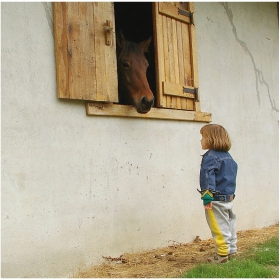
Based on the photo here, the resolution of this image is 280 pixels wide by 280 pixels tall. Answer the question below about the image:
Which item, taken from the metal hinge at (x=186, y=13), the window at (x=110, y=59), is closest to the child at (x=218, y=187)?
the window at (x=110, y=59)

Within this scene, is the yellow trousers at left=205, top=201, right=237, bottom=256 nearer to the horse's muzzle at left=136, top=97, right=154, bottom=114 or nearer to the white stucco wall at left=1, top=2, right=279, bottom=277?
the white stucco wall at left=1, top=2, right=279, bottom=277

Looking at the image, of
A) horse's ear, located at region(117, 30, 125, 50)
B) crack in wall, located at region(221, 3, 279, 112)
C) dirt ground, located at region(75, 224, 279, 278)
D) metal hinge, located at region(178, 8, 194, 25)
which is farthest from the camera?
crack in wall, located at region(221, 3, 279, 112)

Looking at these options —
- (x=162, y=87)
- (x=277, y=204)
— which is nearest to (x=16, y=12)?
(x=162, y=87)

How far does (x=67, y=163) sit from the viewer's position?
12.3 feet

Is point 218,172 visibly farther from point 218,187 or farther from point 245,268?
point 245,268

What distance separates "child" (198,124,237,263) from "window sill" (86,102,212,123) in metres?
0.89

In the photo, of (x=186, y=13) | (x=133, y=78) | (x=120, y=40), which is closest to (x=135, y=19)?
(x=186, y=13)

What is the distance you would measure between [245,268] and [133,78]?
2221 millimetres

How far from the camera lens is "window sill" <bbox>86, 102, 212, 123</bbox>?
13.2ft

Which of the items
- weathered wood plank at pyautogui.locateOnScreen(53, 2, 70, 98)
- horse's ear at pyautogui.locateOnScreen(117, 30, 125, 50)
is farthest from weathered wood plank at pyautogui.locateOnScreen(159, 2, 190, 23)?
weathered wood plank at pyautogui.locateOnScreen(53, 2, 70, 98)

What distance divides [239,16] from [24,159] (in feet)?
13.8

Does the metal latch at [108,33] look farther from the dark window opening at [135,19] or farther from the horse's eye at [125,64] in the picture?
the dark window opening at [135,19]

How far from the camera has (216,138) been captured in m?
3.82

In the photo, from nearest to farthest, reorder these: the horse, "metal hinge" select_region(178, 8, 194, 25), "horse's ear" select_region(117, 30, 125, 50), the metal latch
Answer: the metal latch → the horse → "horse's ear" select_region(117, 30, 125, 50) → "metal hinge" select_region(178, 8, 194, 25)
